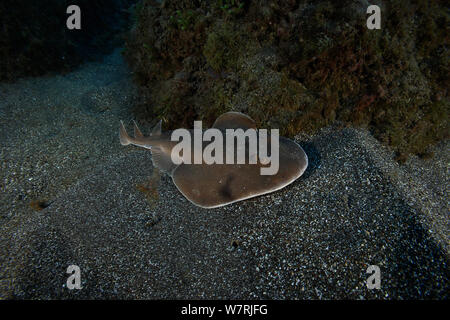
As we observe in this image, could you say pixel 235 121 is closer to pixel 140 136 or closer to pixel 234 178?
pixel 234 178

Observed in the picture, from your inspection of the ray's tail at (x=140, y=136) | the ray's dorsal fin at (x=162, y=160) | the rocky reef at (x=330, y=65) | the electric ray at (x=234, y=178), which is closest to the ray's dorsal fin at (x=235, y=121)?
the rocky reef at (x=330, y=65)

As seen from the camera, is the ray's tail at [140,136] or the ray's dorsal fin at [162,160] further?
the ray's tail at [140,136]

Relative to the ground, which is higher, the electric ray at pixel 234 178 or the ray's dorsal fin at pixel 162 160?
the electric ray at pixel 234 178

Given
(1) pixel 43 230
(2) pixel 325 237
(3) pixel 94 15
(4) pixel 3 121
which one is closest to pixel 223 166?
(2) pixel 325 237

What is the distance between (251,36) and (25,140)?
575 cm

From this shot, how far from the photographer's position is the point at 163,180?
397 cm

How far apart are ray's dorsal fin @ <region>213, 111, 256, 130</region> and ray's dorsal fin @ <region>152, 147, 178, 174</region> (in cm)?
100

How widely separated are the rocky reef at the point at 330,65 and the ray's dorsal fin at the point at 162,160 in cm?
121

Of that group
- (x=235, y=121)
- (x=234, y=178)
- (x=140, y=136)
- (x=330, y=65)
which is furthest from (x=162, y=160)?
(x=330, y=65)

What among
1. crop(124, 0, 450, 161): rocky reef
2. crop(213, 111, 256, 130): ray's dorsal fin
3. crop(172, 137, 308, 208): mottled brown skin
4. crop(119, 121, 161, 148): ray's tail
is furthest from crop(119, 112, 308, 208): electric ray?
crop(119, 121, 161, 148): ray's tail

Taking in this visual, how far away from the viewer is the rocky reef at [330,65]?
3.50 m

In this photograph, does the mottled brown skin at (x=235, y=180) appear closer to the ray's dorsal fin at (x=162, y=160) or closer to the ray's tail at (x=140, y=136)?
the ray's dorsal fin at (x=162, y=160)

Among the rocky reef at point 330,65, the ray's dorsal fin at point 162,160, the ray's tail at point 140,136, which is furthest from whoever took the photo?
the ray's tail at point 140,136
